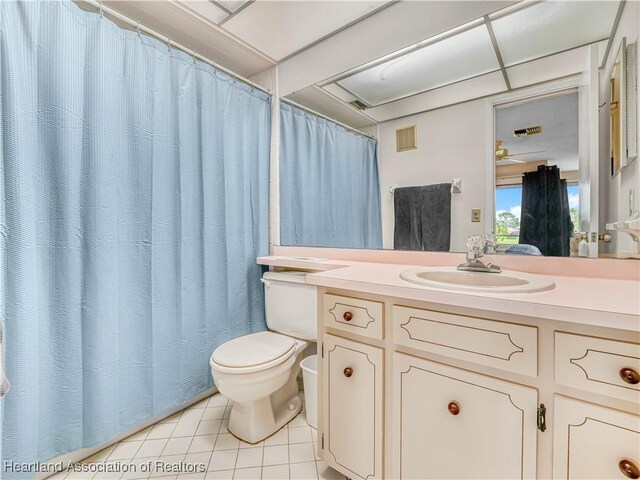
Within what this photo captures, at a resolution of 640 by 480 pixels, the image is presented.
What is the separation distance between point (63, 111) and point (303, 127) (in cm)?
128

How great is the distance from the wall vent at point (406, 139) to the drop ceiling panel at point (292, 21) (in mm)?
629

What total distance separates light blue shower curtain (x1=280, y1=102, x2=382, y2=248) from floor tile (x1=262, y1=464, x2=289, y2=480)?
1.14m

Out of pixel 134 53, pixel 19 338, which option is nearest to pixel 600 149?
pixel 134 53

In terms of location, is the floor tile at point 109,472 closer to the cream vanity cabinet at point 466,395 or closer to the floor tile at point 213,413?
the floor tile at point 213,413

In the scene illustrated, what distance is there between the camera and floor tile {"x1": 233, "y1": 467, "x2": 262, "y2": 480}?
1.19m

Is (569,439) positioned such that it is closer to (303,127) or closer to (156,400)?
(156,400)

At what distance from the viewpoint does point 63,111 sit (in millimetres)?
1156

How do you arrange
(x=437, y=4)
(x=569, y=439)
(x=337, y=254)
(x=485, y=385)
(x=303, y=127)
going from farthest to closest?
(x=303, y=127) < (x=337, y=254) < (x=437, y=4) < (x=485, y=385) < (x=569, y=439)

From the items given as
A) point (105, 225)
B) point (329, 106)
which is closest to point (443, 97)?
point (329, 106)

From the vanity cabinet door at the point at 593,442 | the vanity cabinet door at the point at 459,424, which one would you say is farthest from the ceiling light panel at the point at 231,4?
the vanity cabinet door at the point at 593,442

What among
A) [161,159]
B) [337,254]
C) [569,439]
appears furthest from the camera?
[337,254]

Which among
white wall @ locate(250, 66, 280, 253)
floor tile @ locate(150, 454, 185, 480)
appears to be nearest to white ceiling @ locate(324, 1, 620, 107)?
white wall @ locate(250, 66, 280, 253)

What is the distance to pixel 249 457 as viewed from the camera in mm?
1305

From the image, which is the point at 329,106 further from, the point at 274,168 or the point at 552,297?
the point at 552,297
